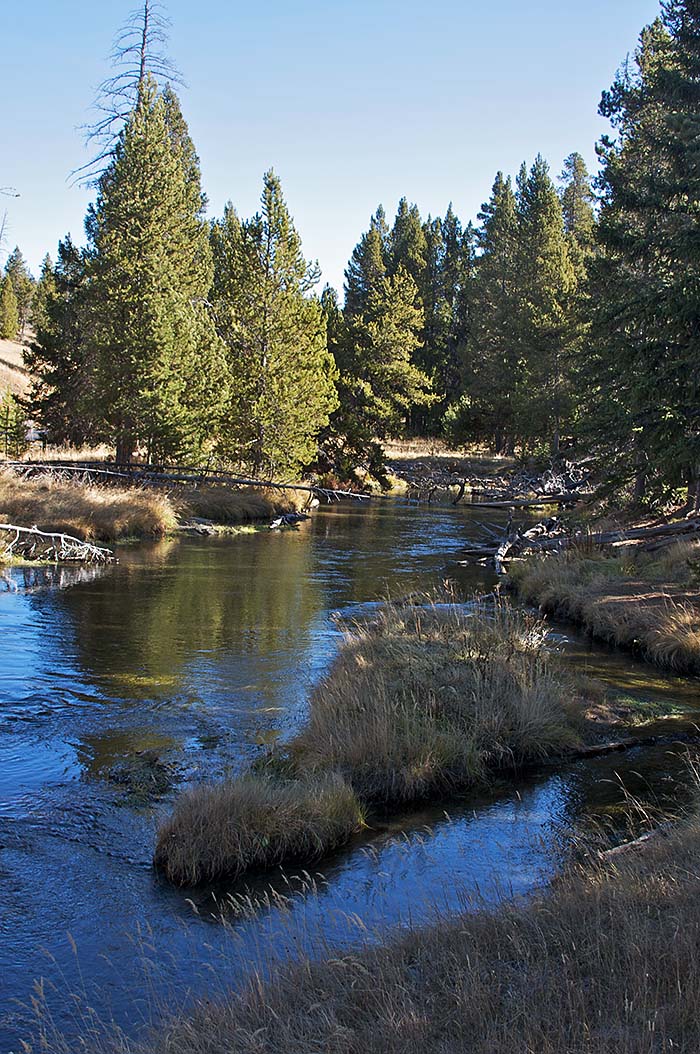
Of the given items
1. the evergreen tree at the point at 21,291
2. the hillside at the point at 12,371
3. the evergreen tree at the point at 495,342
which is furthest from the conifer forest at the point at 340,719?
the evergreen tree at the point at 21,291

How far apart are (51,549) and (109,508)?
5961 millimetres

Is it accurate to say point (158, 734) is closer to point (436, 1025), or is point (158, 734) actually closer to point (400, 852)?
point (400, 852)

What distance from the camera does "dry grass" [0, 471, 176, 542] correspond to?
85.6 feet

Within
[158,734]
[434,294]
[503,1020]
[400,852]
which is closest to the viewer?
[503,1020]

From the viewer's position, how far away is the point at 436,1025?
4102mm

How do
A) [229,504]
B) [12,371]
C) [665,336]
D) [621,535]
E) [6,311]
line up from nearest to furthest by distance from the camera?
[665,336] < [621,535] < [229,504] < [12,371] < [6,311]

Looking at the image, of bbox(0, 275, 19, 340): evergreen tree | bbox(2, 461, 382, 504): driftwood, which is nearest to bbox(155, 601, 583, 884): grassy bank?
bbox(2, 461, 382, 504): driftwood

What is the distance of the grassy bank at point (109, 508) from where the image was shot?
86.1 feet

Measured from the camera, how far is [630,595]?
56.2 ft

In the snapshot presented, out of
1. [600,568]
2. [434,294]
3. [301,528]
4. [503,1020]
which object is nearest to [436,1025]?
[503,1020]

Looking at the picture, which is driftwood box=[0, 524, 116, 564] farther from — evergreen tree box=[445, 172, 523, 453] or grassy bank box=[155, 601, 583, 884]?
evergreen tree box=[445, 172, 523, 453]

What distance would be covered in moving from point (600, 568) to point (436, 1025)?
1625 centimetres

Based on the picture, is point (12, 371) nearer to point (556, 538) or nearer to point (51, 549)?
point (51, 549)

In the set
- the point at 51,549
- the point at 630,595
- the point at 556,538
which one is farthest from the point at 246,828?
the point at 556,538
